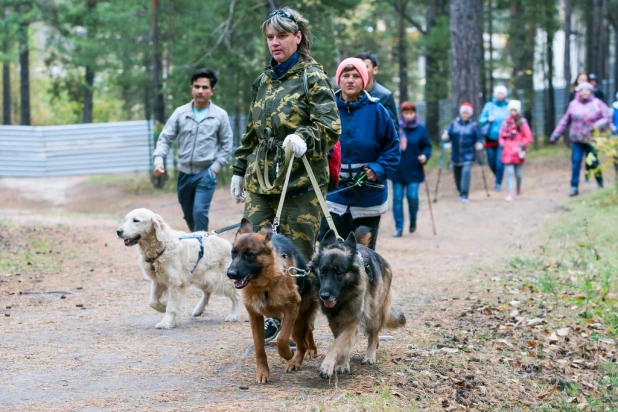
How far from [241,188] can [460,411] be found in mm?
2487

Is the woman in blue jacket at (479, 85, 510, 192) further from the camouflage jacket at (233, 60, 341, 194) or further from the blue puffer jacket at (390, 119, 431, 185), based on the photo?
the camouflage jacket at (233, 60, 341, 194)

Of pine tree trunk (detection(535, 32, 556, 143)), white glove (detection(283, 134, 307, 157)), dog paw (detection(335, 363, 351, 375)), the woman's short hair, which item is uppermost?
pine tree trunk (detection(535, 32, 556, 143))

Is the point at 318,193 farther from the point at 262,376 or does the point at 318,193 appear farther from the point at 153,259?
the point at 153,259

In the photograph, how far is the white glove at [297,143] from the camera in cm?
580

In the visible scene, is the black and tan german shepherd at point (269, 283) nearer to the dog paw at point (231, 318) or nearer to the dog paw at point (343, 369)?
the dog paw at point (343, 369)

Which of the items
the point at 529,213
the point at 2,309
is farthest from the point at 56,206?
the point at 2,309

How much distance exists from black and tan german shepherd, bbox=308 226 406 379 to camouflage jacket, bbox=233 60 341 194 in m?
0.60

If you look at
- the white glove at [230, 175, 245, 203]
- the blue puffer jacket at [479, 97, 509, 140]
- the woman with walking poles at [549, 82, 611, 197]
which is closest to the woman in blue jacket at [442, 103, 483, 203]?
the blue puffer jacket at [479, 97, 509, 140]

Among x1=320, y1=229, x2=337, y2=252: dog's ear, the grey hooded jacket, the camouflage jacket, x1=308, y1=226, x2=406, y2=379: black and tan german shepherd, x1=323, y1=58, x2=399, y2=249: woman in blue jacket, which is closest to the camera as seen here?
x1=308, y1=226, x2=406, y2=379: black and tan german shepherd

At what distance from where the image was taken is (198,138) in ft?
32.3

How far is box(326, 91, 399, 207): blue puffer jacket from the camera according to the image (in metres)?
7.67

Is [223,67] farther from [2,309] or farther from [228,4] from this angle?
[2,309]

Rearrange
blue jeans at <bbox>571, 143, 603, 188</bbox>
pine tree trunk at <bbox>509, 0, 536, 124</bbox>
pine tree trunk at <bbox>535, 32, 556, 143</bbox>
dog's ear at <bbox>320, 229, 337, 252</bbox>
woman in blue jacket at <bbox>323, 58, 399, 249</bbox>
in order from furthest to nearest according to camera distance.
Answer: pine tree trunk at <bbox>535, 32, 556, 143</bbox>
pine tree trunk at <bbox>509, 0, 536, 124</bbox>
blue jeans at <bbox>571, 143, 603, 188</bbox>
woman in blue jacket at <bbox>323, 58, 399, 249</bbox>
dog's ear at <bbox>320, 229, 337, 252</bbox>

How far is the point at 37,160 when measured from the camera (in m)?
34.7
